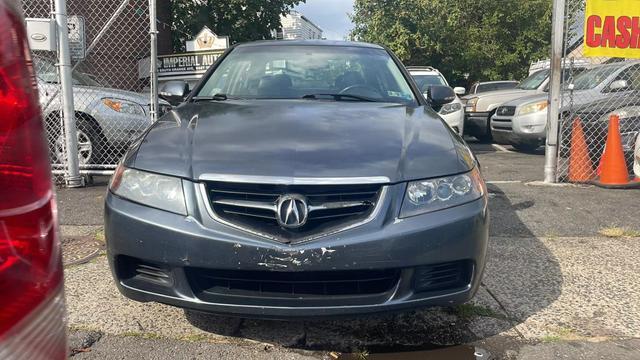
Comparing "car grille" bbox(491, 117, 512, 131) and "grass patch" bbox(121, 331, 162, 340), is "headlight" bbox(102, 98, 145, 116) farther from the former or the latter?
"car grille" bbox(491, 117, 512, 131)

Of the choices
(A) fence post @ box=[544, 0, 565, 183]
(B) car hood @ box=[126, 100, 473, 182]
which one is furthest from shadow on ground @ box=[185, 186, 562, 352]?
(A) fence post @ box=[544, 0, 565, 183]

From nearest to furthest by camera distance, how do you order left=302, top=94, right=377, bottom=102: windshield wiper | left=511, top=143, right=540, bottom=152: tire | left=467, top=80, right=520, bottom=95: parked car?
1. left=302, top=94, right=377, bottom=102: windshield wiper
2. left=511, top=143, right=540, bottom=152: tire
3. left=467, top=80, right=520, bottom=95: parked car

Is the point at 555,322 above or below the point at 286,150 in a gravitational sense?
below

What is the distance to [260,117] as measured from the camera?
311cm

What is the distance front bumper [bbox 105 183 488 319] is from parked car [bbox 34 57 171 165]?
4513mm

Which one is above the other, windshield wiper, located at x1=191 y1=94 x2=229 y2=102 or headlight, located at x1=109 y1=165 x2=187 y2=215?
windshield wiper, located at x1=191 y1=94 x2=229 y2=102

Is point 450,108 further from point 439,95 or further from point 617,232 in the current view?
point 439,95

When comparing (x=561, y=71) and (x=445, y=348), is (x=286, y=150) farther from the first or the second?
(x=561, y=71)

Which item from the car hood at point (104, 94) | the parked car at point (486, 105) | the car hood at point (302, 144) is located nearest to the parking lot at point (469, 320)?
the car hood at point (302, 144)

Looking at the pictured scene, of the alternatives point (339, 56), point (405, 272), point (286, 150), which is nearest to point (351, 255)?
point (405, 272)

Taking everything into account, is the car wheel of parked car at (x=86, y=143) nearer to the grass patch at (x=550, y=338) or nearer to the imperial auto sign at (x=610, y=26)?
the grass patch at (x=550, y=338)

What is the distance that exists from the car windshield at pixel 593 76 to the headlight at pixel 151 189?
7529mm

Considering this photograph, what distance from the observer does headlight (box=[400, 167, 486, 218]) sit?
2.44 m

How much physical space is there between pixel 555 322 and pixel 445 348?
2.41 ft
